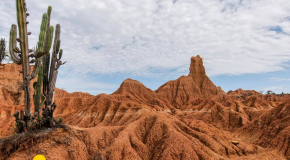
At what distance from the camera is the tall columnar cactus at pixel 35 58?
14016 mm

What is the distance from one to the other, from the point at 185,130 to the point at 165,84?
227ft

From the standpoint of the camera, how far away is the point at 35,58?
15.5m

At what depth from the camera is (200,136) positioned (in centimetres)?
2889

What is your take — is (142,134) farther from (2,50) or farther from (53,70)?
(2,50)

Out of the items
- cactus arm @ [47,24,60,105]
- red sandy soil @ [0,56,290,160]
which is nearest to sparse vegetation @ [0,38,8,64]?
red sandy soil @ [0,56,290,160]

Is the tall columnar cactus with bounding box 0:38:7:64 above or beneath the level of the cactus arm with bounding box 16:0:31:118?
above

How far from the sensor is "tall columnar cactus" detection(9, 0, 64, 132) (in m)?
14.0

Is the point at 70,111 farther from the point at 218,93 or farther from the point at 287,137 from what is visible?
the point at 218,93

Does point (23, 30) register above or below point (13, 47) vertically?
above

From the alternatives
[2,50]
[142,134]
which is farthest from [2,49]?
[142,134]

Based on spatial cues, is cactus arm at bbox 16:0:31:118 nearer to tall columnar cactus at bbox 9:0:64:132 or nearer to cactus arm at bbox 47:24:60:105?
tall columnar cactus at bbox 9:0:64:132

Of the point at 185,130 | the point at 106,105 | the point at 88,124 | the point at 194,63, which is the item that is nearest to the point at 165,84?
the point at 194,63

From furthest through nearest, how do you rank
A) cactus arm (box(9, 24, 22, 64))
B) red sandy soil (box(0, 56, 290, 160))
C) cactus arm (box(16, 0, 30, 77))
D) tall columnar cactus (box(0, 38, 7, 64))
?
tall columnar cactus (box(0, 38, 7, 64))
red sandy soil (box(0, 56, 290, 160))
cactus arm (box(9, 24, 22, 64))
cactus arm (box(16, 0, 30, 77))

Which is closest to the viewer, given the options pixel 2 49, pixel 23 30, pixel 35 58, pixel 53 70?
pixel 23 30
